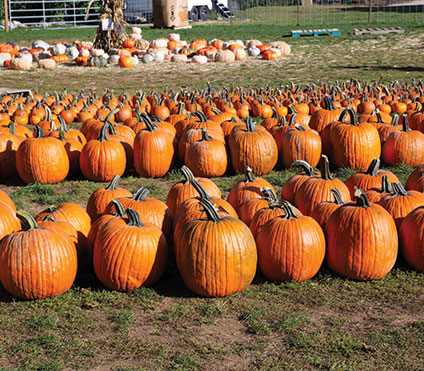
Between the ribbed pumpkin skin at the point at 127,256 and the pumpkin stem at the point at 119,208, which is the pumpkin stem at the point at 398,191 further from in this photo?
the pumpkin stem at the point at 119,208

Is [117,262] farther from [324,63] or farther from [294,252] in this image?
[324,63]

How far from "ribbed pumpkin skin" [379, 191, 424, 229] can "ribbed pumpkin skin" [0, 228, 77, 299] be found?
284 centimetres

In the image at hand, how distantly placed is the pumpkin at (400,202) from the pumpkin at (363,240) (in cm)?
32

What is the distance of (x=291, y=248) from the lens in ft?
16.9

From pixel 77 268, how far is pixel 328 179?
2521 millimetres

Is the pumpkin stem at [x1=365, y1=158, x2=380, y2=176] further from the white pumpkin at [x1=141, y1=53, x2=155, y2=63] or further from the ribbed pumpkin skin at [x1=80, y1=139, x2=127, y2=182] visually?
the white pumpkin at [x1=141, y1=53, x2=155, y2=63]

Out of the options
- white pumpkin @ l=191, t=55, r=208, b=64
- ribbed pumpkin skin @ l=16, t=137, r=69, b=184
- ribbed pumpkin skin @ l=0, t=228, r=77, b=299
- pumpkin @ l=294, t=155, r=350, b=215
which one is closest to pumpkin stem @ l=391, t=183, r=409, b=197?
pumpkin @ l=294, t=155, r=350, b=215

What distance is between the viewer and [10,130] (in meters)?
8.91

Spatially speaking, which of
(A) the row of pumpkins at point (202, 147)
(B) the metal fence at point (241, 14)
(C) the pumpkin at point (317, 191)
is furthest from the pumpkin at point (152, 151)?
(B) the metal fence at point (241, 14)

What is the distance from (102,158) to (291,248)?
3835 millimetres

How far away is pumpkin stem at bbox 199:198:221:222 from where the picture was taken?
496cm

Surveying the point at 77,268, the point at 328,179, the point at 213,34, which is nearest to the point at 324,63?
the point at 213,34

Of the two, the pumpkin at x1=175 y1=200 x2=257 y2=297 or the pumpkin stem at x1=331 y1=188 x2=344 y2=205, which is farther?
the pumpkin stem at x1=331 y1=188 x2=344 y2=205

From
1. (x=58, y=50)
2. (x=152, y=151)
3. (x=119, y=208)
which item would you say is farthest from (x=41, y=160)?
(x=58, y=50)
